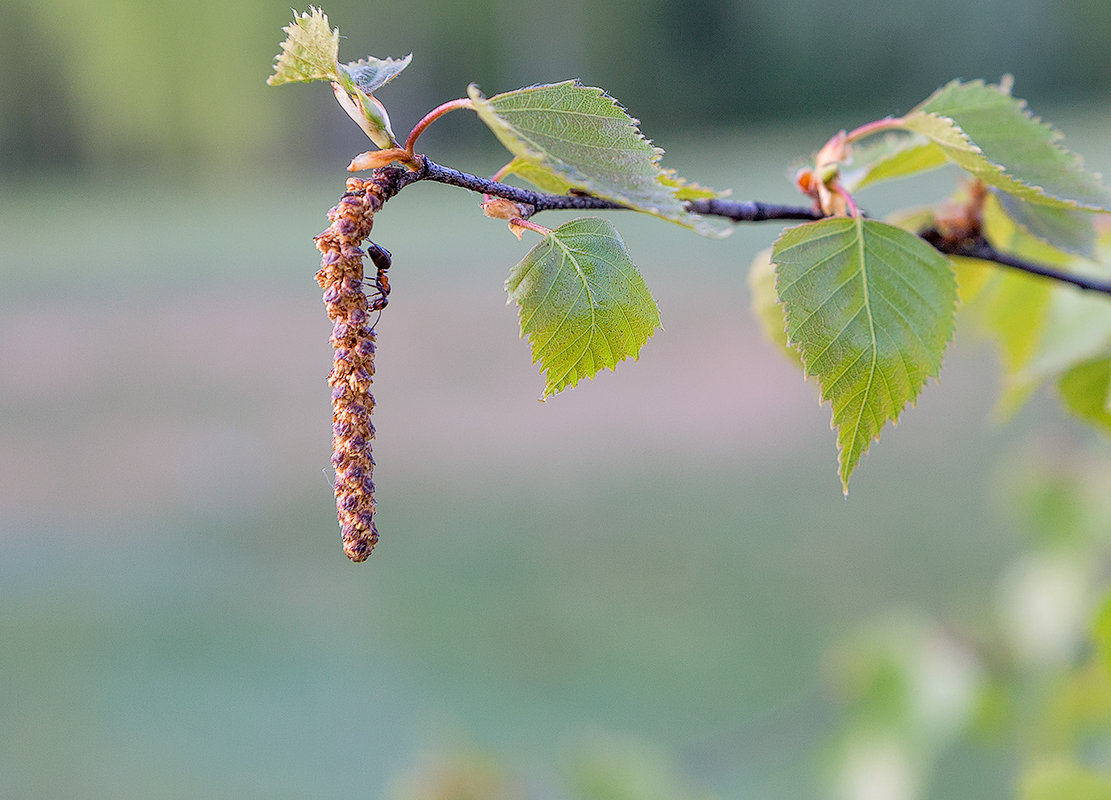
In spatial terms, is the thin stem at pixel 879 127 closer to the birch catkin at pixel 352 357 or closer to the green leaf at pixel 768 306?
the green leaf at pixel 768 306

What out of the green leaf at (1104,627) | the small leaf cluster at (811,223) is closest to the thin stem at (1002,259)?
the small leaf cluster at (811,223)

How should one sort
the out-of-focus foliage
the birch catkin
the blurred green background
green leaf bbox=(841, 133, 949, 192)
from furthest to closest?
the blurred green background < the out-of-focus foliage < green leaf bbox=(841, 133, 949, 192) < the birch catkin

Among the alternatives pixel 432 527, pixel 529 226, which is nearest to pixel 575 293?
pixel 529 226

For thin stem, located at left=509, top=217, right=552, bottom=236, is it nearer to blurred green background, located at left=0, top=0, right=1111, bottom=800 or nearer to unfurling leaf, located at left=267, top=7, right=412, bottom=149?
unfurling leaf, located at left=267, top=7, right=412, bottom=149

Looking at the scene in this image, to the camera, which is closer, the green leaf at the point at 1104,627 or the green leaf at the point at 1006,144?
the green leaf at the point at 1006,144

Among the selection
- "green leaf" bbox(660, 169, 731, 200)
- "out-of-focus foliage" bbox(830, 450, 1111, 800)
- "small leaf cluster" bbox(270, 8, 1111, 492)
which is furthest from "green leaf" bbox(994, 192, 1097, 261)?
"out-of-focus foliage" bbox(830, 450, 1111, 800)

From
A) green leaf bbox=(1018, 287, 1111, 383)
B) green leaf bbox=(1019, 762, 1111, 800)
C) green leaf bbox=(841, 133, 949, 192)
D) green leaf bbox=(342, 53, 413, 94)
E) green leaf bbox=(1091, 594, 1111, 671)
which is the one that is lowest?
green leaf bbox=(1019, 762, 1111, 800)

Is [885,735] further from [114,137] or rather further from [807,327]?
[114,137]
